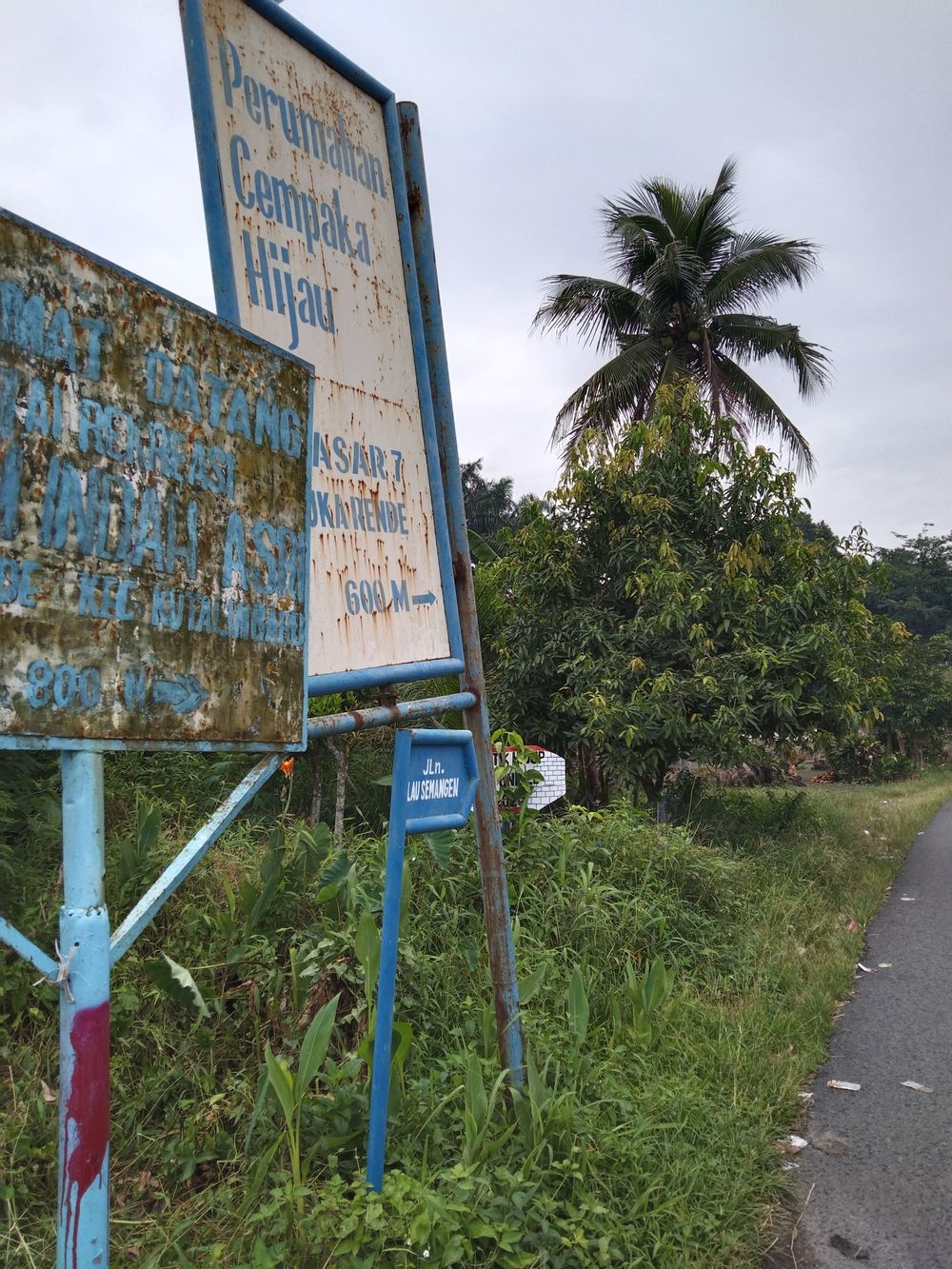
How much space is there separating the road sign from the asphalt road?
1.96 metres

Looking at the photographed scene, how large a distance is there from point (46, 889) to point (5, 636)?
2.55 m

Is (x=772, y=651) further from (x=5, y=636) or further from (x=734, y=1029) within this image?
(x=5, y=636)

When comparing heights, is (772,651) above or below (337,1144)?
above

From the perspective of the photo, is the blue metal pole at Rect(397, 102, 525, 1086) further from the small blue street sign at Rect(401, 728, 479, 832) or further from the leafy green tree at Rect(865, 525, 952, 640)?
the leafy green tree at Rect(865, 525, 952, 640)

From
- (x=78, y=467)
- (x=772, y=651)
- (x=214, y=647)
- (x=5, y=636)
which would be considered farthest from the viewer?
(x=772, y=651)

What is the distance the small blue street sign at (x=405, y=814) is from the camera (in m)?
2.36

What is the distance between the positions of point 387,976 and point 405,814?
0.41m

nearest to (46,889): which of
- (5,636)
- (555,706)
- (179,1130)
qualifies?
(179,1130)

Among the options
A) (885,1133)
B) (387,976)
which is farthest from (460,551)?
(885,1133)

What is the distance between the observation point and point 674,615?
26.9ft

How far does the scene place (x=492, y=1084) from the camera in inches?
118

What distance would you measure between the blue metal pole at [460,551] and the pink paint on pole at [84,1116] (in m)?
1.61

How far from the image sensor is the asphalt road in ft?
8.74

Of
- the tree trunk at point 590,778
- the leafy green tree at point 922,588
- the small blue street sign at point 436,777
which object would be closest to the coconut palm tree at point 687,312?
the tree trunk at point 590,778
